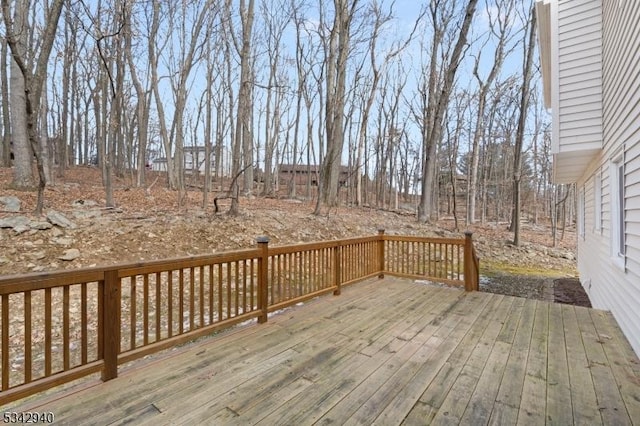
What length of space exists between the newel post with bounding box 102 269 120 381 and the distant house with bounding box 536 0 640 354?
14.5 feet

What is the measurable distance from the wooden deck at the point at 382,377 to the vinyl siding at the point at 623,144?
1.46 feet

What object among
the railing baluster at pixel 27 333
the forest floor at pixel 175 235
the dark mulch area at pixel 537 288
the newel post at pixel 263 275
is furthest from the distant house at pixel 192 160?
the railing baluster at pixel 27 333

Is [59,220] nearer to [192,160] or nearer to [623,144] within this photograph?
[623,144]

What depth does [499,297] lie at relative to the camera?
507 centimetres

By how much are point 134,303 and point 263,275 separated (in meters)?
1.40

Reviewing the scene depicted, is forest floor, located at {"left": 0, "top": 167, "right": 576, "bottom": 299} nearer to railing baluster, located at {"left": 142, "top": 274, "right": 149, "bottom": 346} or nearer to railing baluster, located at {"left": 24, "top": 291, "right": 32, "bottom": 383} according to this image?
railing baluster, located at {"left": 142, "top": 274, "right": 149, "bottom": 346}

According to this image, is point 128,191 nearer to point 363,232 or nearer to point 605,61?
point 363,232

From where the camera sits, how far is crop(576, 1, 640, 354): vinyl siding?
10.2 feet

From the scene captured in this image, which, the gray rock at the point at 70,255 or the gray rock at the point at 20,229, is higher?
the gray rock at the point at 20,229

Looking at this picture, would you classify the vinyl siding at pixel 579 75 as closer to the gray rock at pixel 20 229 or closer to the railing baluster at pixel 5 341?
the railing baluster at pixel 5 341

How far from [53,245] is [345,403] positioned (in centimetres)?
654

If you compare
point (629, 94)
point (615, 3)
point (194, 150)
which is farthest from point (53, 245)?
point (194, 150)

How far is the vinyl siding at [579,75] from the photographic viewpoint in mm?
4859

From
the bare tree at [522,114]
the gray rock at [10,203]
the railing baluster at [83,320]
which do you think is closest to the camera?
the railing baluster at [83,320]
